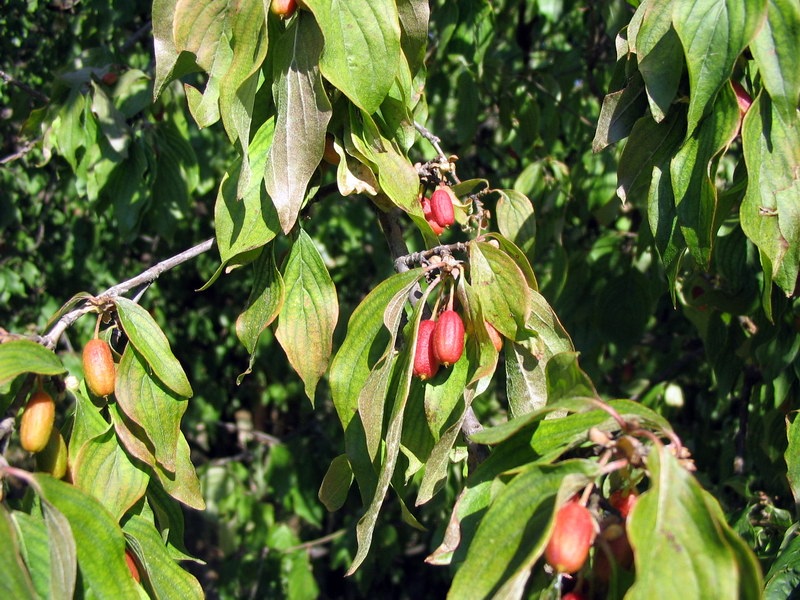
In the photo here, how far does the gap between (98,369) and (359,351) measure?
41cm

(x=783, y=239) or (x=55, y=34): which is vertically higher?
(x=55, y=34)

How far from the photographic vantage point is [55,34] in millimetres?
3658

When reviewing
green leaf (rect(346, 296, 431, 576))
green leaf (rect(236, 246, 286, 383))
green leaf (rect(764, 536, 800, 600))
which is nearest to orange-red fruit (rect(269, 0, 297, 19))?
green leaf (rect(236, 246, 286, 383))

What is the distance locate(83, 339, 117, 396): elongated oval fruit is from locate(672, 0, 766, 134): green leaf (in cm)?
96

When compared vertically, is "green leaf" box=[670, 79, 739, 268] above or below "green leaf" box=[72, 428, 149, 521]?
above

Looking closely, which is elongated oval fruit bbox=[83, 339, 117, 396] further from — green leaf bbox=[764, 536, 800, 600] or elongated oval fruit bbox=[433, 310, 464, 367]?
green leaf bbox=[764, 536, 800, 600]

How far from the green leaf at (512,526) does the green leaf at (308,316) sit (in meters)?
0.53

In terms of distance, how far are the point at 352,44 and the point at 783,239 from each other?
29.0 inches

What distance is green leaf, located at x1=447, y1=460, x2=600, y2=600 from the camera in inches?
36.2

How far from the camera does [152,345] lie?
1.24 m

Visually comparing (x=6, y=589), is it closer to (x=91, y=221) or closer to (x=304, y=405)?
(x=91, y=221)

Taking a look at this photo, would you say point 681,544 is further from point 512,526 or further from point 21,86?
point 21,86

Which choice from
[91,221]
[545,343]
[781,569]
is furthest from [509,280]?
[91,221]

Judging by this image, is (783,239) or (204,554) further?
(204,554)
